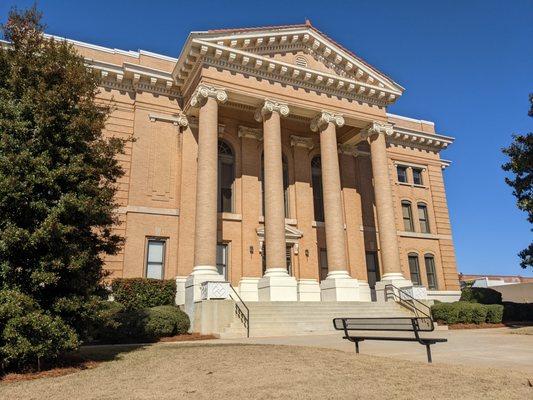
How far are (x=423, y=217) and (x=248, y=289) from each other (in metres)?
16.1

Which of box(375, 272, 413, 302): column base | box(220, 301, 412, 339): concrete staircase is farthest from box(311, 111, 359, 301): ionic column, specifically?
box(375, 272, 413, 302): column base

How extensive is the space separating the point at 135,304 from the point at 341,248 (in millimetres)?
10689

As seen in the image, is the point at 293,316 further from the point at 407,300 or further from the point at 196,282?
the point at 407,300

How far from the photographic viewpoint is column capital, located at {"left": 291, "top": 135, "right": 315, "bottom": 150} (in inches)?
1103

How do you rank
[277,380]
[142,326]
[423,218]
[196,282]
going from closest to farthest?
[277,380], [142,326], [196,282], [423,218]

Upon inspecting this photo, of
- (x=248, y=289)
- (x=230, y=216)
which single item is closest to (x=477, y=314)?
(x=248, y=289)

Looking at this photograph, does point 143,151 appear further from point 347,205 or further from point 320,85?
point 347,205

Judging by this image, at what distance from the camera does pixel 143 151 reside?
77.9 feet

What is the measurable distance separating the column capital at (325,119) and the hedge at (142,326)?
13807mm

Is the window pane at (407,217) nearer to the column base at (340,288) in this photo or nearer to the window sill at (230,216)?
the column base at (340,288)

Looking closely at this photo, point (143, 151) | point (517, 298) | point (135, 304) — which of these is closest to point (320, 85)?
point (143, 151)

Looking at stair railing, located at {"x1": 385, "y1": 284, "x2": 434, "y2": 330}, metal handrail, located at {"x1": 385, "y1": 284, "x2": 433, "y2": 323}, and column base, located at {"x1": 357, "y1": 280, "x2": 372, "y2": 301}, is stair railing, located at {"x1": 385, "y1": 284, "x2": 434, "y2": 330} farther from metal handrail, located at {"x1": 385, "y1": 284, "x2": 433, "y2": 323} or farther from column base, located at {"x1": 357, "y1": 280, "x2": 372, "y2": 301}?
column base, located at {"x1": 357, "y1": 280, "x2": 372, "y2": 301}

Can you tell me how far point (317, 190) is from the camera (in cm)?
2898

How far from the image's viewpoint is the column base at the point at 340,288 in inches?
875
